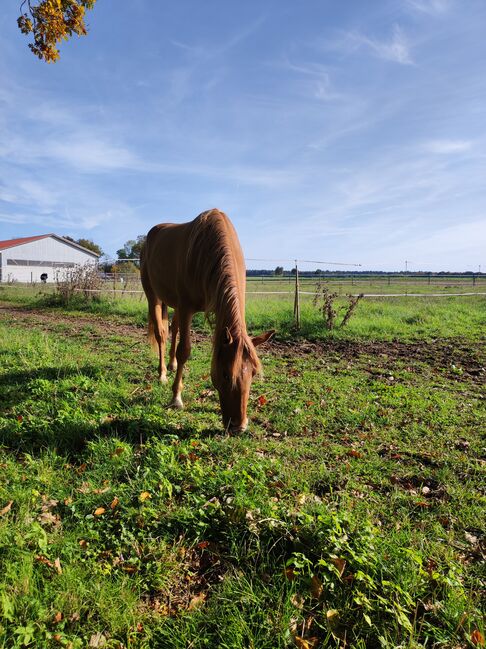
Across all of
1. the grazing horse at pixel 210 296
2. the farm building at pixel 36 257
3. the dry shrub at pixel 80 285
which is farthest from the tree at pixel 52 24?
the farm building at pixel 36 257

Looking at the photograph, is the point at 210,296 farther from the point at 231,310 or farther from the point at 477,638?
the point at 477,638

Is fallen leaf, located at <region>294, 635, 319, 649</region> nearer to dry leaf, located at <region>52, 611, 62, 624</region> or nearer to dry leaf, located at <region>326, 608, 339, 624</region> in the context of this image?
dry leaf, located at <region>326, 608, 339, 624</region>

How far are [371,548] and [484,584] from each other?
27.5 inches

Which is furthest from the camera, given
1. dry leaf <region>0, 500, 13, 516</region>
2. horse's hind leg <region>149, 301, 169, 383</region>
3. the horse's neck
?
horse's hind leg <region>149, 301, 169, 383</region>

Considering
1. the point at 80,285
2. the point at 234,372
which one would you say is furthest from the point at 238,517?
the point at 80,285

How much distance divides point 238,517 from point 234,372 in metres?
1.25

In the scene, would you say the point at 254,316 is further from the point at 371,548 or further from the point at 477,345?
the point at 371,548

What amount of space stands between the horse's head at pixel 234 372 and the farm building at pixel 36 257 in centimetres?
4146

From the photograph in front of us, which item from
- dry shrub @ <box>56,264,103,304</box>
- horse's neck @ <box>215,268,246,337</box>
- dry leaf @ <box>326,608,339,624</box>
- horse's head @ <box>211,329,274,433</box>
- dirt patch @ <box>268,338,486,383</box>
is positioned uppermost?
dry shrub @ <box>56,264,103,304</box>

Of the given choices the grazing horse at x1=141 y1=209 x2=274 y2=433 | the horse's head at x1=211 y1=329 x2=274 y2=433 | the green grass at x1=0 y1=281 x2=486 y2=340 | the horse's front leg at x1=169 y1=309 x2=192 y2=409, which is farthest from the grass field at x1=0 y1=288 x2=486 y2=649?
the green grass at x1=0 y1=281 x2=486 y2=340

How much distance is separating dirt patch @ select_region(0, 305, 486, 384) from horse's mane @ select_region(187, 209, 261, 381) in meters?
3.90

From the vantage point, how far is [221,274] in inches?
156

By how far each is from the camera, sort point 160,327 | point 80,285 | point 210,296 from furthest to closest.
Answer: point 80,285, point 160,327, point 210,296

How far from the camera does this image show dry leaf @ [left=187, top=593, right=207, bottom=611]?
1.99m
